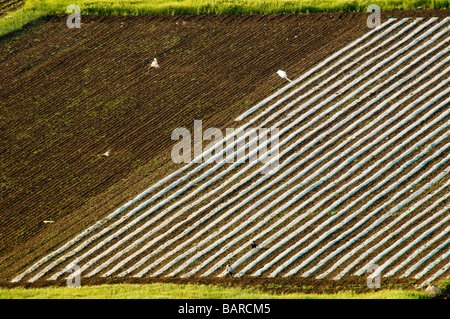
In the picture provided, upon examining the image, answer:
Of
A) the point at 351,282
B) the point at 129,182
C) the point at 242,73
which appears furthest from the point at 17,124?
the point at 351,282

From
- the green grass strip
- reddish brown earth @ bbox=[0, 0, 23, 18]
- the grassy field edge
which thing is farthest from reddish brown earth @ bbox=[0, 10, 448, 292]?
reddish brown earth @ bbox=[0, 0, 23, 18]

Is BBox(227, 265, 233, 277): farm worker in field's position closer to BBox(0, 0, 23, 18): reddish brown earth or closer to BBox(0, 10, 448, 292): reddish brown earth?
BBox(0, 10, 448, 292): reddish brown earth

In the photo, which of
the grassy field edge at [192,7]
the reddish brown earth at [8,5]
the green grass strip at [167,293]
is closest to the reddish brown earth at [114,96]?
the grassy field edge at [192,7]

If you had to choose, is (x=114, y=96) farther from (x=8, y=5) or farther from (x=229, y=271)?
(x=8, y=5)

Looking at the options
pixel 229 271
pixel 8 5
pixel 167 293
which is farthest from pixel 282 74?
pixel 8 5

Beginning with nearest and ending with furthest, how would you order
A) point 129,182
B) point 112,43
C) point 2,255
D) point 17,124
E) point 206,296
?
point 206,296 < point 2,255 < point 129,182 < point 17,124 < point 112,43

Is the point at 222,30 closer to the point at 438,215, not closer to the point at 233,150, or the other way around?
the point at 233,150
